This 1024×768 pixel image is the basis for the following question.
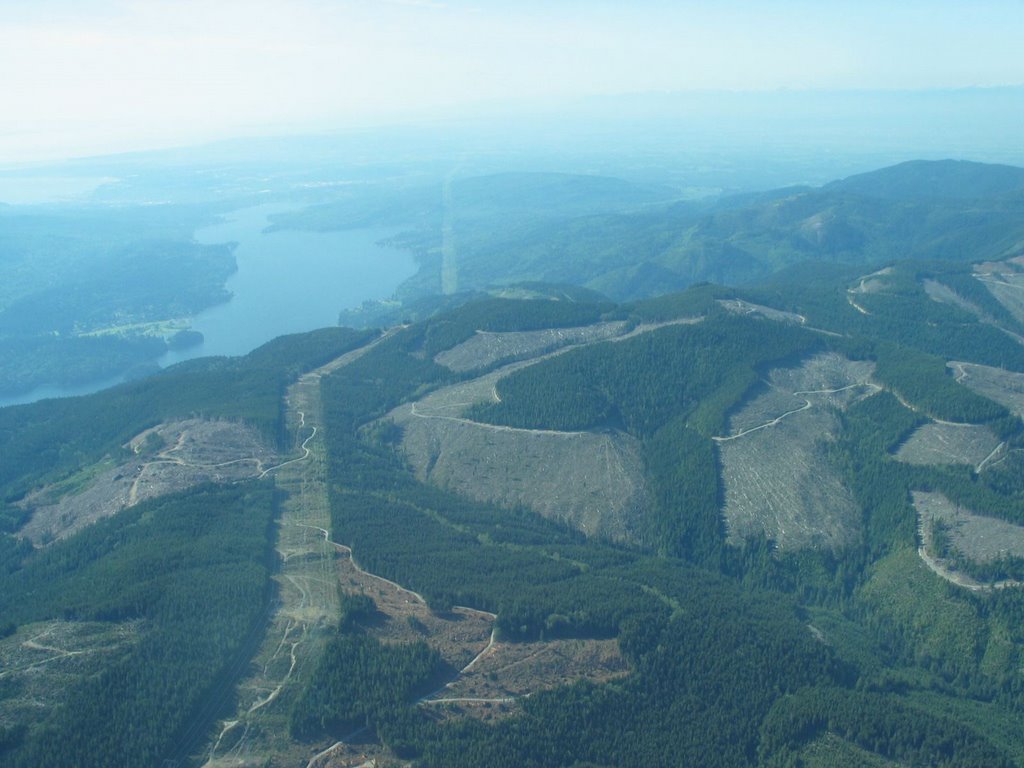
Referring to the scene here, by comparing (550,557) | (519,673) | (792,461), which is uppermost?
(519,673)

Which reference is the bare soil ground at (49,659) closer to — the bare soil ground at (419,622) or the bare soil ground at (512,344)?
the bare soil ground at (419,622)

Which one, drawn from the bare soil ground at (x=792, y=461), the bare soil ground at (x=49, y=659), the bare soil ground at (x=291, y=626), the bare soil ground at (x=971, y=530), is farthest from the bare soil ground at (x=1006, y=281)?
the bare soil ground at (x=49, y=659)

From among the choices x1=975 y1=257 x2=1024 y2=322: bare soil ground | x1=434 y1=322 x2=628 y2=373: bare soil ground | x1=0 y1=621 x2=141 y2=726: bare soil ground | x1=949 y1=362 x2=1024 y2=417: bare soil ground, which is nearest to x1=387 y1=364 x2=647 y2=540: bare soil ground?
x1=434 y1=322 x2=628 y2=373: bare soil ground

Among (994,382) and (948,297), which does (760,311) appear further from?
(948,297)

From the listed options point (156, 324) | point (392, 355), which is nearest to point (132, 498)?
point (392, 355)

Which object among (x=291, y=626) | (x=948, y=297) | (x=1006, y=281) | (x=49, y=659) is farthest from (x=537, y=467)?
(x=1006, y=281)

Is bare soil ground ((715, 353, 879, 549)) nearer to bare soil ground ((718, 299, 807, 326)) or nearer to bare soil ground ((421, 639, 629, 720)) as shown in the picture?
bare soil ground ((718, 299, 807, 326))
